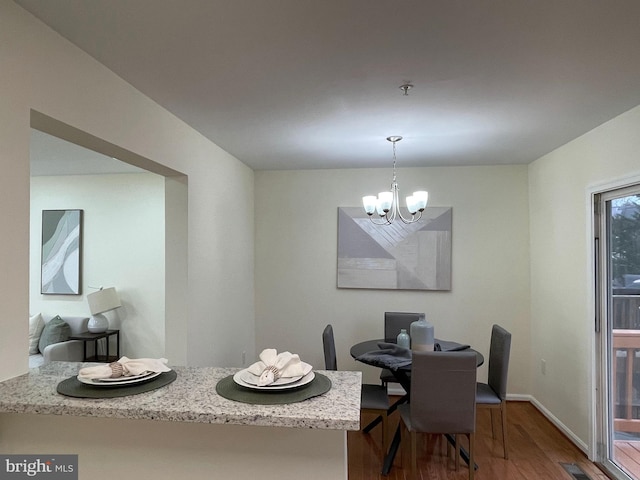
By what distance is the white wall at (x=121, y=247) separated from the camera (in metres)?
4.61

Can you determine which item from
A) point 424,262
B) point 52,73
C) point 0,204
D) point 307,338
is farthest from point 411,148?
point 0,204

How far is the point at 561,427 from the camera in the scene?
3.46 m

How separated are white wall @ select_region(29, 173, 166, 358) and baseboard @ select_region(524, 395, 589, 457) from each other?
399 centimetres

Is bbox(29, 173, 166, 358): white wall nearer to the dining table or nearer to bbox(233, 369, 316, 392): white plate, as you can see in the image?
the dining table

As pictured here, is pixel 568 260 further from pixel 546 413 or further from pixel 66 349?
pixel 66 349

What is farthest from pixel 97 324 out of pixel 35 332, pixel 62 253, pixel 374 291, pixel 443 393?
pixel 443 393

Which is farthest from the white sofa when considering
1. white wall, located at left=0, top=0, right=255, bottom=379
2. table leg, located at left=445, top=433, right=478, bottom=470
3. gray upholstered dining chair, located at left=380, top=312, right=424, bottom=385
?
table leg, located at left=445, top=433, right=478, bottom=470

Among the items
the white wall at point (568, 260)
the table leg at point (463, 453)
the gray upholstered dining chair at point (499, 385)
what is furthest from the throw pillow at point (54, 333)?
the white wall at point (568, 260)

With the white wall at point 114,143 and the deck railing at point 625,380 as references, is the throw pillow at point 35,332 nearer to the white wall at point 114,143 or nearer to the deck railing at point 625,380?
the white wall at point 114,143

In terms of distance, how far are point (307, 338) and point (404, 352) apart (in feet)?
5.49

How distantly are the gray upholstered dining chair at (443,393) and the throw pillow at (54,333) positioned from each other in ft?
12.4

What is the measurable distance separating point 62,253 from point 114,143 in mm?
3394

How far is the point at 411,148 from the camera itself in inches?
139

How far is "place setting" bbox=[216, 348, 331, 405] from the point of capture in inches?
51.7
